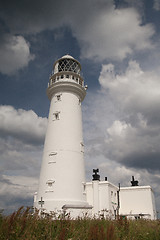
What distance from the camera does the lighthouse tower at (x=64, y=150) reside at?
1958 centimetres

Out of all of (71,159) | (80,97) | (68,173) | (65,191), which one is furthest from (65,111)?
(65,191)

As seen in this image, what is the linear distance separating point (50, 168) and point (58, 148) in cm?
220

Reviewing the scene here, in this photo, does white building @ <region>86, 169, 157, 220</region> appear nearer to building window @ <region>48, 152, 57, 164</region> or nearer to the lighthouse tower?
the lighthouse tower

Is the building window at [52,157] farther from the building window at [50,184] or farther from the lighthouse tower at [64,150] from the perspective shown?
the building window at [50,184]

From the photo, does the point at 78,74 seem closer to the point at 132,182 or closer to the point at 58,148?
the point at 58,148

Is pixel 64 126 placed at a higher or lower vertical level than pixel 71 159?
higher

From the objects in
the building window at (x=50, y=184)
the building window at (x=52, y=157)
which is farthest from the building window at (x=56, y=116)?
the building window at (x=50, y=184)

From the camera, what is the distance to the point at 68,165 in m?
20.7

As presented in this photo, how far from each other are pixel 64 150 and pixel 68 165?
1.62 m

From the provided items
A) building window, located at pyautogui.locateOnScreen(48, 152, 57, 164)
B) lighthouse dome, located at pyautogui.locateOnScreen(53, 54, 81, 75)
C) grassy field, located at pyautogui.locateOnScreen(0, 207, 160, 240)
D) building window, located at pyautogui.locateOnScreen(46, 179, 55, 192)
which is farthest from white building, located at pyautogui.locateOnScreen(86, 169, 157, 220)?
grassy field, located at pyautogui.locateOnScreen(0, 207, 160, 240)

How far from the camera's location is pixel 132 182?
33625 millimetres

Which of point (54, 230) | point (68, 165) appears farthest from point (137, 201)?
point (54, 230)

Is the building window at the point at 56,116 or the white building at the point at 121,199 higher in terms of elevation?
the building window at the point at 56,116

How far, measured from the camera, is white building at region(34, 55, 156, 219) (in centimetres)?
1970
